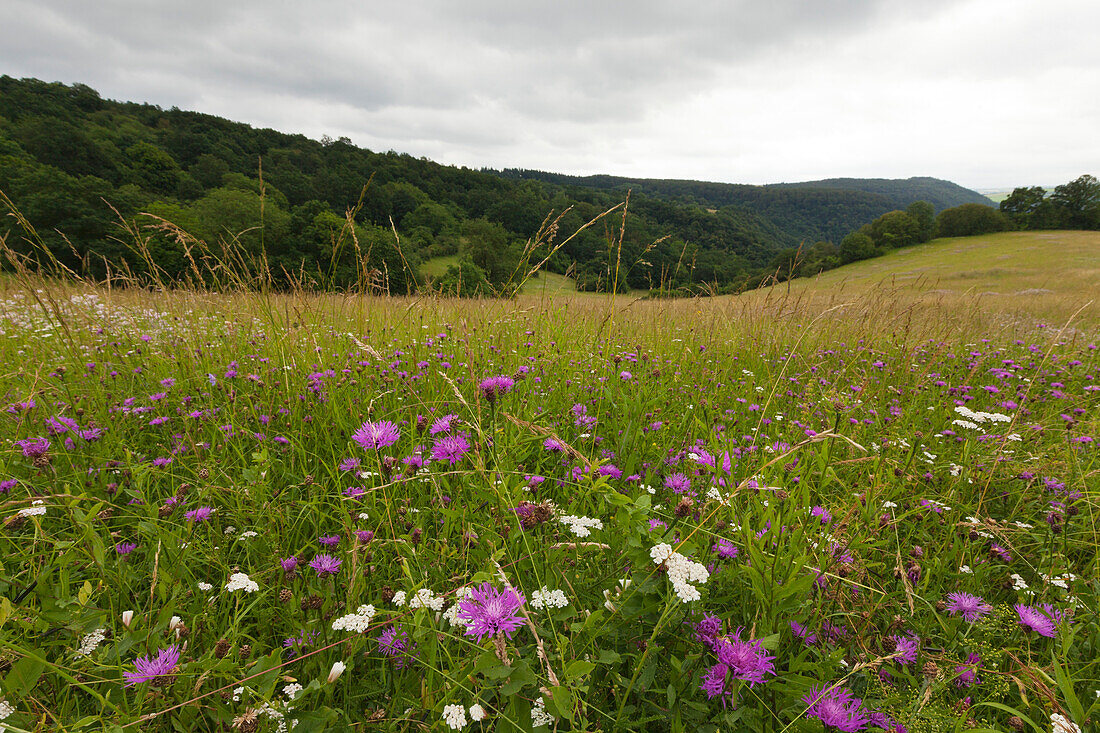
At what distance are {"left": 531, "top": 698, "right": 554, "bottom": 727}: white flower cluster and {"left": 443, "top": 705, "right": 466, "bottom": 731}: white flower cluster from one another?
153 mm

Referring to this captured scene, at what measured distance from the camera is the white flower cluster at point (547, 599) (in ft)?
3.27

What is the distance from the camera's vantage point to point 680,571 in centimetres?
96

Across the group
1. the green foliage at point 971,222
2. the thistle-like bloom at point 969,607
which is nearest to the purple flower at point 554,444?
the thistle-like bloom at point 969,607

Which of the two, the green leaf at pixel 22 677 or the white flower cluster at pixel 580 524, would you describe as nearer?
the green leaf at pixel 22 677

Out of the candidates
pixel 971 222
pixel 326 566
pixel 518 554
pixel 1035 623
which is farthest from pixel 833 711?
pixel 971 222

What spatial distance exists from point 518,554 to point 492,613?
457 mm

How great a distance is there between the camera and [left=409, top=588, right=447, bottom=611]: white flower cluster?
3.46 feet

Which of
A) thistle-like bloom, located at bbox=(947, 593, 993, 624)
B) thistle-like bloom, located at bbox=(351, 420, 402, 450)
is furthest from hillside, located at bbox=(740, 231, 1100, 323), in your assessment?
thistle-like bloom, located at bbox=(351, 420, 402, 450)

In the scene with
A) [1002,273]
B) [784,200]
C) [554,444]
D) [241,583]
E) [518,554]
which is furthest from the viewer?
[784,200]

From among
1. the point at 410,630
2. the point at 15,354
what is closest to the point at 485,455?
the point at 410,630

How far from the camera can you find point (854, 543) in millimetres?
1424

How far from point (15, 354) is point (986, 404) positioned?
7398 millimetres

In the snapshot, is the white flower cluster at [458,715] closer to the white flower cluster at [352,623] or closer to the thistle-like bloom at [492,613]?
the thistle-like bloom at [492,613]

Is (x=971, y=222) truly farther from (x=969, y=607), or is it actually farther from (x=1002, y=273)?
(x=969, y=607)
